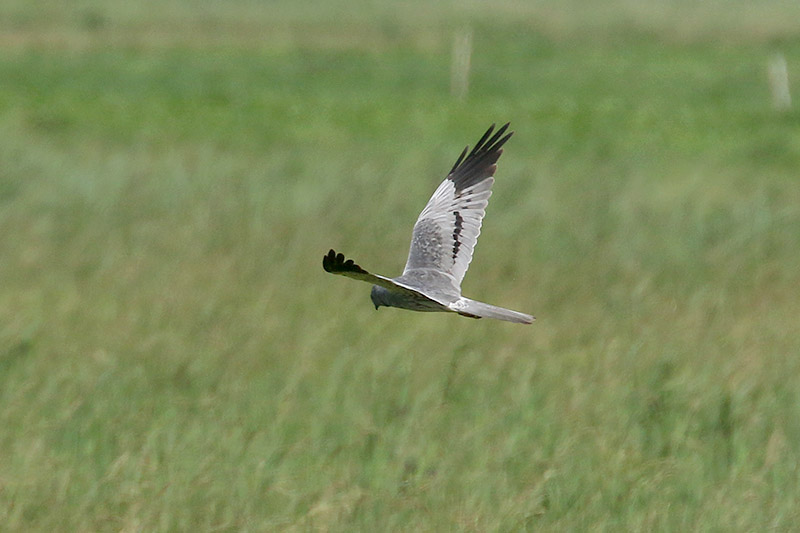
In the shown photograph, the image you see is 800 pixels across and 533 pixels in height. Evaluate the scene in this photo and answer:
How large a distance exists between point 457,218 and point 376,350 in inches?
43.8

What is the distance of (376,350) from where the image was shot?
19.5 ft

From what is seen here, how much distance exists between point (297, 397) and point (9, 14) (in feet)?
107

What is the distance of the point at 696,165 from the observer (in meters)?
13.6

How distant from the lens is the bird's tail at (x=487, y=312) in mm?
3619

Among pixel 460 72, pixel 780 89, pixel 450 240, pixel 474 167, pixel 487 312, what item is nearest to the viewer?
pixel 487 312

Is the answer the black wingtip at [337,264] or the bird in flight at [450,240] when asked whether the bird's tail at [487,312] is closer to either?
the bird in flight at [450,240]

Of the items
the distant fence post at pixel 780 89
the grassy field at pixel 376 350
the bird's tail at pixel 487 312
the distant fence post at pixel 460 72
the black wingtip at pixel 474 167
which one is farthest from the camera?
the distant fence post at pixel 460 72

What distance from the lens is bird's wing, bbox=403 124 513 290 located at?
4770 millimetres

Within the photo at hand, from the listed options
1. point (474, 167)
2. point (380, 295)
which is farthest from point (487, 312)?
point (474, 167)

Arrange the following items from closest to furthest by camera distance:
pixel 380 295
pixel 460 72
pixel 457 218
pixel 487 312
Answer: pixel 487 312
pixel 380 295
pixel 457 218
pixel 460 72

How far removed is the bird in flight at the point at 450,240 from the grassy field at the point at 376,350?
2.09 ft

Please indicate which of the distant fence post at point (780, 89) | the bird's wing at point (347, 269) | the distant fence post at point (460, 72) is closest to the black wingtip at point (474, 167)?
the bird's wing at point (347, 269)

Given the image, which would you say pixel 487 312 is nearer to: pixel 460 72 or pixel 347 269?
pixel 347 269

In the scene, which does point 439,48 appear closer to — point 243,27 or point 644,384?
point 243,27
